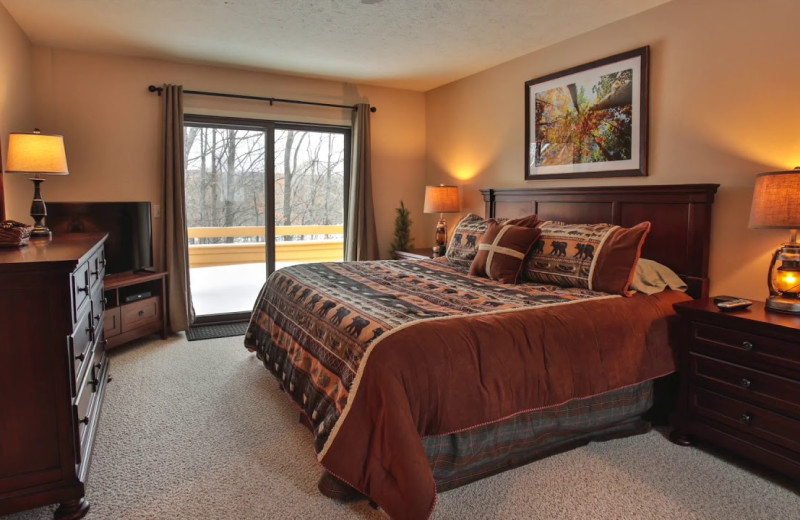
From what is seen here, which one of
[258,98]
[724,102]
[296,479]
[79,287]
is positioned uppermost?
[258,98]

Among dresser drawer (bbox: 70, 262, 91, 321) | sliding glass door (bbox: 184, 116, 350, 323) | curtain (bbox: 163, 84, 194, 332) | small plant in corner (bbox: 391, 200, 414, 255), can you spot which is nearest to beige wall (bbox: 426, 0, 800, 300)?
small plant in corner (bbox: 391, 200, 414, 255)

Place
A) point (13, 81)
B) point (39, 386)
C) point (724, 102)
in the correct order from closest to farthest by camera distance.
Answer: point (39, 386)
point (724, 102)
point (13, 81)

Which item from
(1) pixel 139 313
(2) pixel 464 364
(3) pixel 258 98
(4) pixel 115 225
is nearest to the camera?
(2) pixel 464 364

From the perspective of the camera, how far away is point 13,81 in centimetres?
361

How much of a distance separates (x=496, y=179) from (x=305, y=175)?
2.09m

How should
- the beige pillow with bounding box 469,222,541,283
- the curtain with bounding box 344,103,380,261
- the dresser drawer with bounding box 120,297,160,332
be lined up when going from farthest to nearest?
the curtain with bounding box 344,103,380,261
the dresser drawer with bounding box 120,297,160,332
the beige pillow with bounding box 469,222,541,283

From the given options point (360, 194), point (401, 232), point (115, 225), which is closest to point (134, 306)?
point (115, 225)

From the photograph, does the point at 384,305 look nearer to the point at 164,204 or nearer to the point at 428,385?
the point at 428,385

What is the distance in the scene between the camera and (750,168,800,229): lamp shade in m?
2.34

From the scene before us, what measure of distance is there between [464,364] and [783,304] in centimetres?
161

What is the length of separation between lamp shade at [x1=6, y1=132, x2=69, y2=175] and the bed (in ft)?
5.40

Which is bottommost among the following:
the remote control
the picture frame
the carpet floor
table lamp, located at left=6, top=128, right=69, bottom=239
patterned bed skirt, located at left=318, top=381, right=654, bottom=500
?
the carpet floor

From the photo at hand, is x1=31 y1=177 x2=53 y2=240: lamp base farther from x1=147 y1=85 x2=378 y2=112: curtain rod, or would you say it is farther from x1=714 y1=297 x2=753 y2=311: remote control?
x1=714 y1=297 x2=753 y2=311: remote control

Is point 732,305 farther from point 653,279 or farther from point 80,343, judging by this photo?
point 80,343
